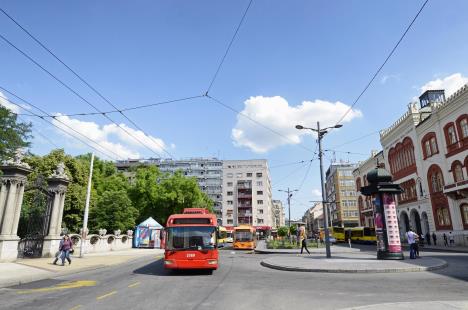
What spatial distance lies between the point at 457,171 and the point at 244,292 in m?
31.5

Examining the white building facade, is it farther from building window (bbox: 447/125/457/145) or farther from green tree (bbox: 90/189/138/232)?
building window (bbox: 447/125/457/145)

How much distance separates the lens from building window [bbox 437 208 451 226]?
3316 cm

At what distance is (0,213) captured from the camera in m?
18.8

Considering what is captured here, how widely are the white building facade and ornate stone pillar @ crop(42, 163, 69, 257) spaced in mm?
70710

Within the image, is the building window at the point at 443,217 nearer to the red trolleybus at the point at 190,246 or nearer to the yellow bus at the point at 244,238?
the yellow bus at the point at 244,238

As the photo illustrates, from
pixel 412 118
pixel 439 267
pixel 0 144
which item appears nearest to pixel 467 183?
pixel 412 118

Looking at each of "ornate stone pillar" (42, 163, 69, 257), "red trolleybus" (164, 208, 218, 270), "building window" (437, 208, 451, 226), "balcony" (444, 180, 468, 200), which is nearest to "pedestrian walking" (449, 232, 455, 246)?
"building window" (437, 208, 451, 226)

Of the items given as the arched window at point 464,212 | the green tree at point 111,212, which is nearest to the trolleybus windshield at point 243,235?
the green tree at point 111,212

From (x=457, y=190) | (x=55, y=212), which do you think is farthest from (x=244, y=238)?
(x=457, y=190)

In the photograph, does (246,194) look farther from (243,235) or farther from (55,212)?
(55,212)

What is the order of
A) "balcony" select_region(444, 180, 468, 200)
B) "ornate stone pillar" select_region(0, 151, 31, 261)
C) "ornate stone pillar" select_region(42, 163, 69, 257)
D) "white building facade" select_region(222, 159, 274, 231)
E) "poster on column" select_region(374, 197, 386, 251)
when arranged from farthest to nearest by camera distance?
"white building facade" select_region(222, 159, 274, 231) → "balcony" select_region(444, 180, 468, 200) → "ornate stone pillar" select_region(42, 163, 69, 257) → "ornate stone pillar" select_region(0, 151, 31, 261) → "poster on column" select_region(374, 197, 386, 251)

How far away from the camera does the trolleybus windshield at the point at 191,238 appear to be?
13414 mm

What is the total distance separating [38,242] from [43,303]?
1674cm

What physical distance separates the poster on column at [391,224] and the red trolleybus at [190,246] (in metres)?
10.4
